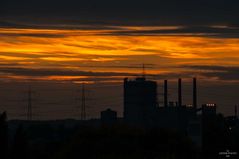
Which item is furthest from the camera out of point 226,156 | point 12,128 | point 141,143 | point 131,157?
point 12,128

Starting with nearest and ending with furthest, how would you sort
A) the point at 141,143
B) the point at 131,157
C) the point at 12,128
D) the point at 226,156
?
the point at 131,157 → the point at 141,143 → the point at 226,156 → the point at 12,128

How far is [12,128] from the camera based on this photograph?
18088cm

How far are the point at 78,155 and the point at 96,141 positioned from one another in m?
3.38

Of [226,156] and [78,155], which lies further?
[226,156]

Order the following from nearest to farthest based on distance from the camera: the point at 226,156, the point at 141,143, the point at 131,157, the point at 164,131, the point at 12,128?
the point at 131,157
the point at 141,143
the point at 164,131
the point at 226,156
the point at 12,128

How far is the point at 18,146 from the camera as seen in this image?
76000 millimetres

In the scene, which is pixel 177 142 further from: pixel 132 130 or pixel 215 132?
pixel 215 132

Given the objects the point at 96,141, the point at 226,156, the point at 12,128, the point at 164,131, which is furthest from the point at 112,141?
the point at 12,128

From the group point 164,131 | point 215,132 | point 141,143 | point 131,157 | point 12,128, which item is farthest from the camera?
point 12,128

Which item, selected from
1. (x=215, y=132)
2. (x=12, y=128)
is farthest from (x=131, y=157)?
(x=12, y=128)

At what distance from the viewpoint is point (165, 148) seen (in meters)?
73.6

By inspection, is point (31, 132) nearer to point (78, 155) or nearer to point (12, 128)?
point (12, 128)

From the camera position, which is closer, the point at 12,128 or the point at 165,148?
the point at 165,148

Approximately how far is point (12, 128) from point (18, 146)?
106m
